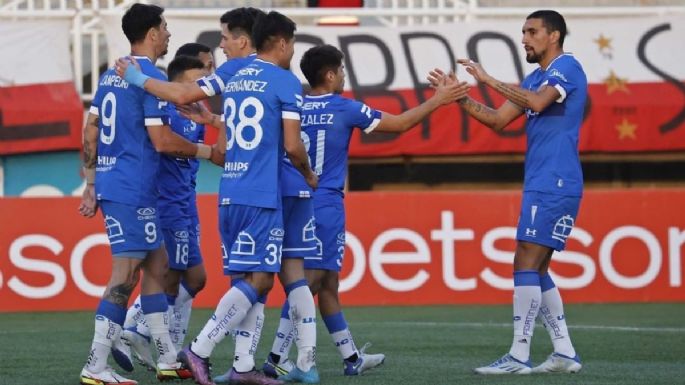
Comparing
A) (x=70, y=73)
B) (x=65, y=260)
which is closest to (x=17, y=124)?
(x=70, y=73)

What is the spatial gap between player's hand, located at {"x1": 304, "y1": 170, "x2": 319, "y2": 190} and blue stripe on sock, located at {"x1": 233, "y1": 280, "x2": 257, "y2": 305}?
0.70 m

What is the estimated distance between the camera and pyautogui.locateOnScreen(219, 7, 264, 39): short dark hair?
8663mm

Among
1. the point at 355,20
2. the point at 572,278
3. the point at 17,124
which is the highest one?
the point at 355,20

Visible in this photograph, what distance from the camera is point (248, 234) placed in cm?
806

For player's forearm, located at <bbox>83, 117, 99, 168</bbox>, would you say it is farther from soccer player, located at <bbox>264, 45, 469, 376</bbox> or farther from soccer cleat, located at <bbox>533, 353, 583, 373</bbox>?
soccer cleat, located at <bbox>533, 353, 583, 373</bbox>

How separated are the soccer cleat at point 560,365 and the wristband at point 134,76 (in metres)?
3.01

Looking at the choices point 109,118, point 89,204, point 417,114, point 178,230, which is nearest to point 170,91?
point 109,118

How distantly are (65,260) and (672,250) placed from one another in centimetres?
666

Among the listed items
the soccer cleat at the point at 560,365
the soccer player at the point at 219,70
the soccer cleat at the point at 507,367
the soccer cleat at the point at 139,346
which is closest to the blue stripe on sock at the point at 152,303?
the soccer cleat at the point at 139,346

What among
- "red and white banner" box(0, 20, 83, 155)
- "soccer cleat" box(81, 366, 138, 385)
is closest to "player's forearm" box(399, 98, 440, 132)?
"soccer cleat" box(81, 366, 138, 385)

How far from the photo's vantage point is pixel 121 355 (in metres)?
9.01

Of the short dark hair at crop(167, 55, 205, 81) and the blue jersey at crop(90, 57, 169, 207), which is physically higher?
the short dark hair at crop(167, 55, 205, 81)

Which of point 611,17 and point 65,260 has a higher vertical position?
point 611,17

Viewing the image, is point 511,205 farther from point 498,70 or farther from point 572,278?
point 498,70
